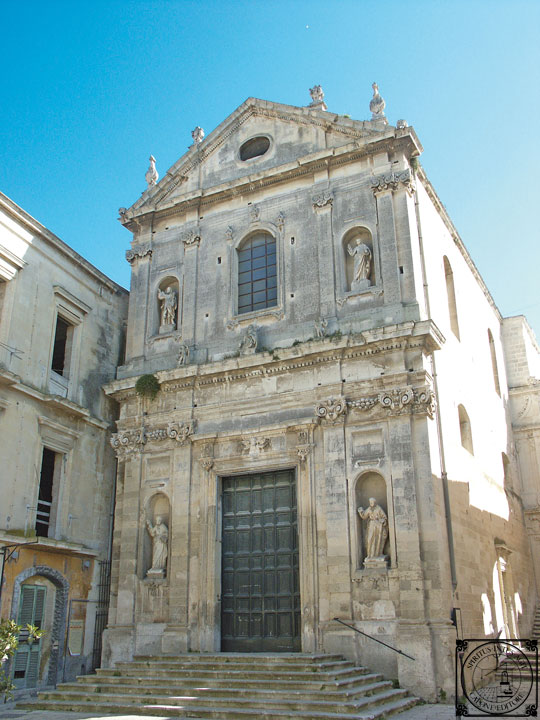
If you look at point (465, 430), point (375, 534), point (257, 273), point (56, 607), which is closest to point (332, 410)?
point (375, 534)

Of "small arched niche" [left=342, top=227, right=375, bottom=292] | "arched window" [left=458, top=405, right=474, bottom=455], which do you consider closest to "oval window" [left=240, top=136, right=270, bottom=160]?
"small arched niche" [left=342, top=227, right=375, bottom=292]

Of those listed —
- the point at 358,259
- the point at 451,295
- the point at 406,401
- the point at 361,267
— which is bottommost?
the point at 406,401

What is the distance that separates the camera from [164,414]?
57.2ft

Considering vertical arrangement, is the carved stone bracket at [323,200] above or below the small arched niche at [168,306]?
above

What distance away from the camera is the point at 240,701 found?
37.9ft

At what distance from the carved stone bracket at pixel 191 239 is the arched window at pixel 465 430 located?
26.0ft

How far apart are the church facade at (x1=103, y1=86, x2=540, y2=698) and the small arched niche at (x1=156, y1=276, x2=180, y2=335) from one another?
0.18 feet

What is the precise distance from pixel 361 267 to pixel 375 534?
5949 mm

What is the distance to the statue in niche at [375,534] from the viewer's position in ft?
45.9

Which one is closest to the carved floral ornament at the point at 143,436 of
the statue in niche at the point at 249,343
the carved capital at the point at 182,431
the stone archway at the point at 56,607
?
→ the carved capital at the point at 182,431

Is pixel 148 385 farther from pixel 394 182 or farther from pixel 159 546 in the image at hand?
pixel 394 182

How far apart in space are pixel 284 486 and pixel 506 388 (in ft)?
39.3

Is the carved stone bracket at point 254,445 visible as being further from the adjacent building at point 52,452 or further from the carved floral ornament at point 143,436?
the adjacent building at point 52,452

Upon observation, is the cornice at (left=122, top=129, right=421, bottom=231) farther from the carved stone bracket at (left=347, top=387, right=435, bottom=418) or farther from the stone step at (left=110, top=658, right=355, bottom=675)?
the stone step at (left=110, top=658, right=355, bottom=675)
